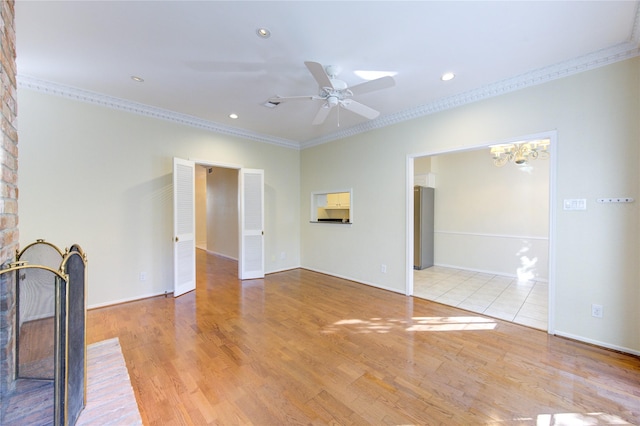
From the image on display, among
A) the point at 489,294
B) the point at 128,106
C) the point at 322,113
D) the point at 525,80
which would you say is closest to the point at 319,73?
the point at 322,113

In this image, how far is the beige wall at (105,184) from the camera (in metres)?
3.00

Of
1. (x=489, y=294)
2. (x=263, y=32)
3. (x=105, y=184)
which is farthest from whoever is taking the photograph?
(x=489, y=294)

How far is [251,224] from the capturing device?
4.83m

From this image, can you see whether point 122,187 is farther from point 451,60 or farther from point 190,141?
point 451,60

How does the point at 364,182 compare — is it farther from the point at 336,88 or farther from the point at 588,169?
the point at 588,169

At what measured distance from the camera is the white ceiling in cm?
192

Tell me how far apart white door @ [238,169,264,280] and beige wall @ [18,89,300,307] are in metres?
0.69

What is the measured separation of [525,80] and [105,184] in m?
5.28

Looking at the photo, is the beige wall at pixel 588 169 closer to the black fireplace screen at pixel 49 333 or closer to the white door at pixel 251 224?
the white door at pixel 251 224

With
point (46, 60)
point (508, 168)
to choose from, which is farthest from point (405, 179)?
point (46, 60)

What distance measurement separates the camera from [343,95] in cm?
260

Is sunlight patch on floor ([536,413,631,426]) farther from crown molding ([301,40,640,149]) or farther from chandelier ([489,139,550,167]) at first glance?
chandelier ([489,139,550,167])

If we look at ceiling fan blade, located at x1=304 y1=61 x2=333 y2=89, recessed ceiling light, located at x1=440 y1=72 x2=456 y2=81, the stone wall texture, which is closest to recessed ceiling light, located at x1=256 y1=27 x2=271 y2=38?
ceiling fan blade, located at x1=304 y1=61 x2=333 y2=89

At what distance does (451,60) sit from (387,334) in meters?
2.88
